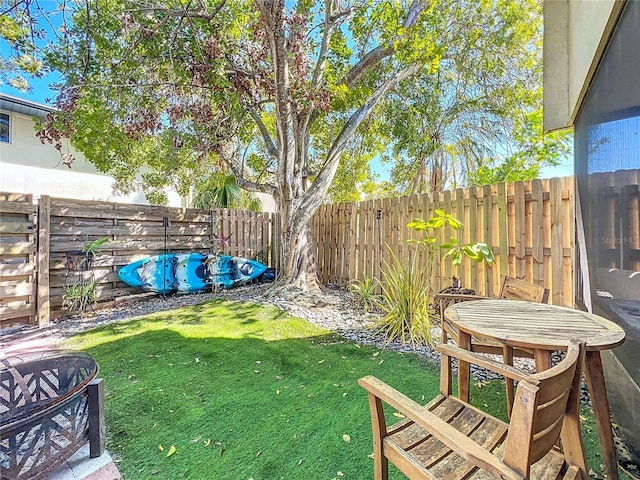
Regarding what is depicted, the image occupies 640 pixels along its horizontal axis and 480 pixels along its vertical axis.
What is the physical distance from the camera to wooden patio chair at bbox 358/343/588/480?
2.74 ft

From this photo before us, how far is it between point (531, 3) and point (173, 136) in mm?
6421

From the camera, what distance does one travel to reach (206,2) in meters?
4.14

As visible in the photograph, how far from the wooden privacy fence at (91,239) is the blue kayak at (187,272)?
23 centimetres

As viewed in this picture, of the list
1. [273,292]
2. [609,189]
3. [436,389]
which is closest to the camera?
[609,189]

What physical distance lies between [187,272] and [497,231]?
193 inches

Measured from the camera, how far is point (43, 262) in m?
4.05

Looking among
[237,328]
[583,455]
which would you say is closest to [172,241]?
[237,328]

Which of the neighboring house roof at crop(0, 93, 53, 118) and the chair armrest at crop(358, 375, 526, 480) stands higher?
the neighboring house roof at crop(0, 93, 53, 118)

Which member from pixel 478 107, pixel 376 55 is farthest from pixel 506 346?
pixel 478 107

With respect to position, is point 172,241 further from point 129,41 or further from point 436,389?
point 436,389

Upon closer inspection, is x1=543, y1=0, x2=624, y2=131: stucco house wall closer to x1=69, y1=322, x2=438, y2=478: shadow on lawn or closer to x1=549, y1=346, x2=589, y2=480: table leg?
x1=549, y1=346, x2=589, y2=480: table leg

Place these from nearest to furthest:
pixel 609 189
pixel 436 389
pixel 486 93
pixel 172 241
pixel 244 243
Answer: pixel 609 189
pixel 436 389
pixel 172 241
pixel 486 93
pixel 244 243

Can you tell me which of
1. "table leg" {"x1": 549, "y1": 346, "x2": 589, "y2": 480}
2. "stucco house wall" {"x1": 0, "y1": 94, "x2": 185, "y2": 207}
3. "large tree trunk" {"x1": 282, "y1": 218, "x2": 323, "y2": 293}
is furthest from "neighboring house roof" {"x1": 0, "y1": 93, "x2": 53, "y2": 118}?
"table leg" {"x1": 549, "y1": 346, "x2": 589, "y2": 480}

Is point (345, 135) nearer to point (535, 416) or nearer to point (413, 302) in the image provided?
point (413, 302)
